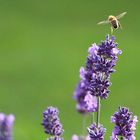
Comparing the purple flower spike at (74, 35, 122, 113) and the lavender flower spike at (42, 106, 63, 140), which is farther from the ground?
the purple flower spike at (74, 35, 122, 113)

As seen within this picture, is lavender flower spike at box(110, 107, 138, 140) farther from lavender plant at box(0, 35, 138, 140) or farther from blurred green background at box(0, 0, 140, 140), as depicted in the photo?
blurred green background at box(0, 0, 140, 140)

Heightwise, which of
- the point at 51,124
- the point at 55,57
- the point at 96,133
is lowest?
the point at 96,133

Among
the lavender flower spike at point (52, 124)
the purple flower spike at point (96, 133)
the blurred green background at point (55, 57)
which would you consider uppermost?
the blurred green background at point (55, 57)

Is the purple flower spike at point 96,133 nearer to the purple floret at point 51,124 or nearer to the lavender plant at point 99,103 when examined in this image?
the lavender plant at point 99,103

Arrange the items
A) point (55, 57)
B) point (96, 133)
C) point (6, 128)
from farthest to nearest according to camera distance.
→ point (55, 57)
point (6, 128)
point (96, 133)

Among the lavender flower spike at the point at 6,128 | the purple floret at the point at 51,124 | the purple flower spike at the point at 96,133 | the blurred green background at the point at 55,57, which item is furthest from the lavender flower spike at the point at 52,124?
the blurred green background at the point at 55,57

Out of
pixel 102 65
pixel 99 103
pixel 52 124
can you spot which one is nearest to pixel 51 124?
pixel 52 124

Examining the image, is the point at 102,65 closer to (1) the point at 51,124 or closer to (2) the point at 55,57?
(1) the point at 51,124

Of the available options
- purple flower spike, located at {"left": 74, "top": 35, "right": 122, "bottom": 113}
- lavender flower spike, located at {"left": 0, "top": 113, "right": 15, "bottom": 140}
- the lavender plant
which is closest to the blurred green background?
lavender flower spike, located at {"left": 0, "top": 113, "right": 15, "bottom": 140}
